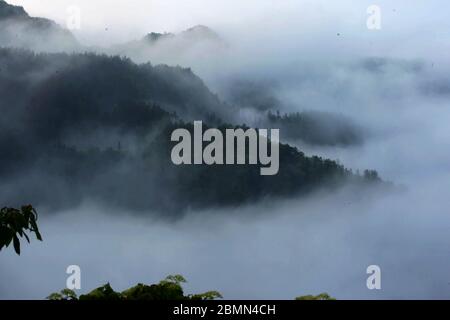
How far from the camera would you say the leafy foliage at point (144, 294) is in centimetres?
1163

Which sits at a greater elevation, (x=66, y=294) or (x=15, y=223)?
(x=15, y=223)

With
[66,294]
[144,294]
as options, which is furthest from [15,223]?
[144,294]

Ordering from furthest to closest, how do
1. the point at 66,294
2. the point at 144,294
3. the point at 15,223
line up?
the point at 144,294
the point at 66,294
the point at 15,223

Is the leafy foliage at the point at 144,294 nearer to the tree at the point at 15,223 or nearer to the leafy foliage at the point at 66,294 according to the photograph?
the leafy foliage at the point at 66,294

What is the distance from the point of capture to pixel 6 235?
26.5 ft

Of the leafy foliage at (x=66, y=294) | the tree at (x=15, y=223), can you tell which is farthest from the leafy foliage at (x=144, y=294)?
the tree at (x=15, y=223)

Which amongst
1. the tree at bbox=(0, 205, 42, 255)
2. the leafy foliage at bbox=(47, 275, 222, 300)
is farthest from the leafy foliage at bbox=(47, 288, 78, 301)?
the tree at bbox=(0, 205, 42, 255)

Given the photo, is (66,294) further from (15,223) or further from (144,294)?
(15,223)

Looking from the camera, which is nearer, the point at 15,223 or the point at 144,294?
the point at 15,223

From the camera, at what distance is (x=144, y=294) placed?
39.4 ft

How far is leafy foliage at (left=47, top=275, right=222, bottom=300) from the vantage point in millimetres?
11633
